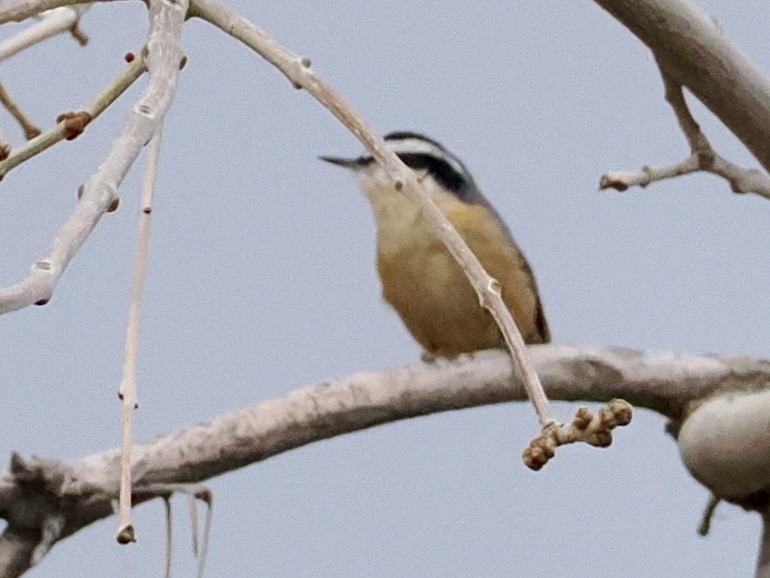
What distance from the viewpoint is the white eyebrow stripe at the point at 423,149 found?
4.77 feet

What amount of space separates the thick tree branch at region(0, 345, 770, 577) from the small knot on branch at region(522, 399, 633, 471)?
0.35 m

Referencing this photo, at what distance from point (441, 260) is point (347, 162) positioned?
154 mm

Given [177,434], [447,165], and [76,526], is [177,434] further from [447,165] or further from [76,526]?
[447,165]

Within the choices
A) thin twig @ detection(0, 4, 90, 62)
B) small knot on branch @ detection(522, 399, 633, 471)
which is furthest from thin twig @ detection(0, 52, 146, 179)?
small knot on branch @ detection(522, 399, 633, 471)

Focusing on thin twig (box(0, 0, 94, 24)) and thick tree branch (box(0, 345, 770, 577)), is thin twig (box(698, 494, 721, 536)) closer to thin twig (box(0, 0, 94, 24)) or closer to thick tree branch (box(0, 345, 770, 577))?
thick tree branch (box(0, 345, 770, 577))

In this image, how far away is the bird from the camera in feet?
4.52

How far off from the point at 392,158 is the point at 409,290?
0.71 meters

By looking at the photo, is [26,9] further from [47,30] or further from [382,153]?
[47,30]

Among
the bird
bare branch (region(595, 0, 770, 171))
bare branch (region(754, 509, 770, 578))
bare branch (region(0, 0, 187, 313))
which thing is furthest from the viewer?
the bird

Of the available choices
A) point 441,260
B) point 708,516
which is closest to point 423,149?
point 441,260

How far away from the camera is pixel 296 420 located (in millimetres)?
933

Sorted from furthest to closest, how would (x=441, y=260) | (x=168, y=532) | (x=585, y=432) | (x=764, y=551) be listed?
(x=441, y=260) → (x=764, y=551) → (x=168, y=532) → (x=585, y=432)

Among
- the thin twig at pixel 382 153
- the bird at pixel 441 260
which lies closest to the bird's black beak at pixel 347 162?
the bird at pixel 441 260

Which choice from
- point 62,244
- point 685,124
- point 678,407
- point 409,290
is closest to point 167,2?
point 62,244
